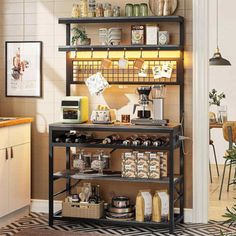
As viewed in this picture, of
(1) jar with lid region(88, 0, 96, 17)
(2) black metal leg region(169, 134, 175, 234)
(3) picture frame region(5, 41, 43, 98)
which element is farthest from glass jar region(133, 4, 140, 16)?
(2) black metal leg region(169, 134, 175, 234)

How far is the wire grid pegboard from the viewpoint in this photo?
5.47m

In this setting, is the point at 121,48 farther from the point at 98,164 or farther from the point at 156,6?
the point at 98,164

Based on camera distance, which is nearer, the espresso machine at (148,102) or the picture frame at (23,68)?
the espresso machine at (148,102)

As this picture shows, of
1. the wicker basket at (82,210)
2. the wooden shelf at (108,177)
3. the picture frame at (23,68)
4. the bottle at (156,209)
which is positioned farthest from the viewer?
the picture frame at (23,68)

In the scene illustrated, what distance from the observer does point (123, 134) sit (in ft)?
18.4

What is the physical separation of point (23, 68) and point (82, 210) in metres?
1.49

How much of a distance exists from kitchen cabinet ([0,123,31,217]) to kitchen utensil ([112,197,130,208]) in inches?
34.6

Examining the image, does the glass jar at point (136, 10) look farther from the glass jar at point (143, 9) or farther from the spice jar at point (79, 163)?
the spice jar at point (79, 163)

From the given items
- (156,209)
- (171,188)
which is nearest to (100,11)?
(171,188)

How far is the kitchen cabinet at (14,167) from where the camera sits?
207 inches

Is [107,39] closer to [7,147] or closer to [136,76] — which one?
[136,76]

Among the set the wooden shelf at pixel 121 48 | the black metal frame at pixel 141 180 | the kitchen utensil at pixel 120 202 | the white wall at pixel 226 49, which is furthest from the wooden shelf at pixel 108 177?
the white wall at pixel 226 49

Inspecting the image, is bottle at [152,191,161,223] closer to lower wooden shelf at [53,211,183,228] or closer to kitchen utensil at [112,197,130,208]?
lower wooden shelf at [53,211,183,228]

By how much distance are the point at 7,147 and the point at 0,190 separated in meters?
0.38
